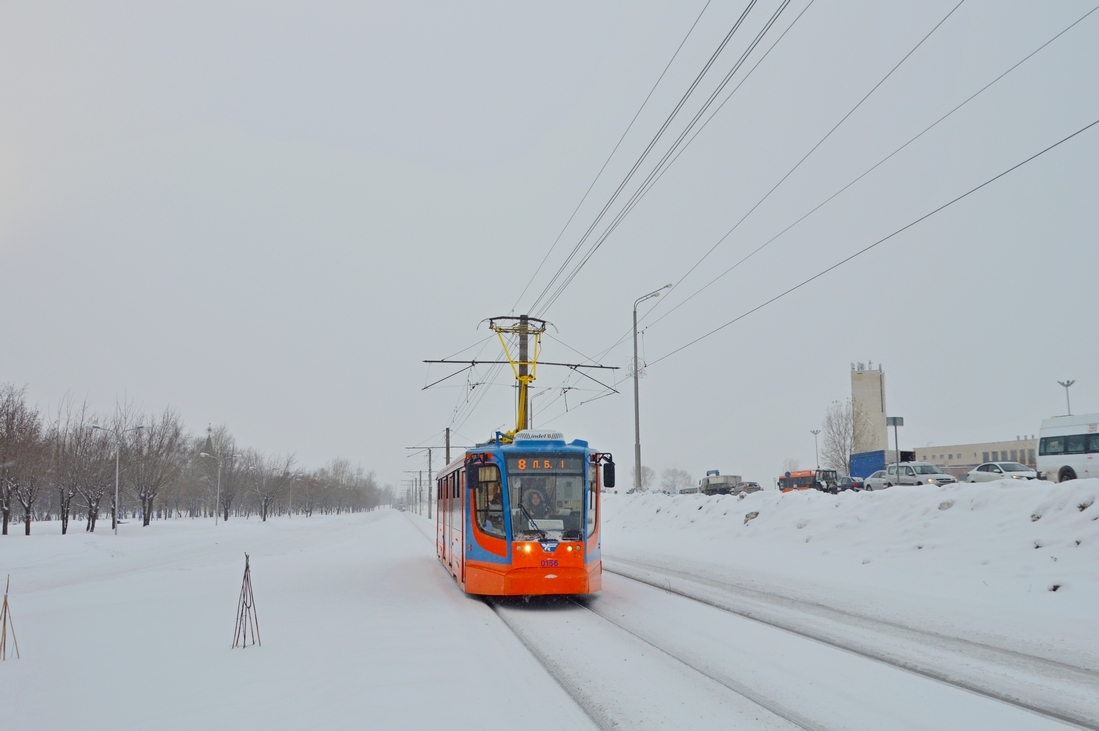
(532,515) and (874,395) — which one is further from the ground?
(874,395)

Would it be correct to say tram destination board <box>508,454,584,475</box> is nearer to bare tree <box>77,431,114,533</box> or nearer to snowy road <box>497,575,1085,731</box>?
snowy road <box>497,575,1085,731</box>

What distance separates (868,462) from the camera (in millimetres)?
57688

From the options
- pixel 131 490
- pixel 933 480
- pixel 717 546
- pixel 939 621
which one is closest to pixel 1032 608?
pixel 939 621

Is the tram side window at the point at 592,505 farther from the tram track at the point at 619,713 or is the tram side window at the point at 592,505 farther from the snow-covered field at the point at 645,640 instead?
the tram track at the point at 619,713

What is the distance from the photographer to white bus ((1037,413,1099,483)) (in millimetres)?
29391

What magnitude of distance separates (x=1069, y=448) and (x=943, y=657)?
27.1 metres

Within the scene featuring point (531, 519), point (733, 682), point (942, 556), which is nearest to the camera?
point (733, 682)

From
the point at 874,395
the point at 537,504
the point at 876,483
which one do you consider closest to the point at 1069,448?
the point at 876,483

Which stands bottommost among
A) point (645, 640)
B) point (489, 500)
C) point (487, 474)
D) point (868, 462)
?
point (645, 640)

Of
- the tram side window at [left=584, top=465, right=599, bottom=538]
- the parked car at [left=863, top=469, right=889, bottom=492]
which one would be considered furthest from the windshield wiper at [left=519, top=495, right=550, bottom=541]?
the parked car at [left=863, top=469, right=889, bottom=492]

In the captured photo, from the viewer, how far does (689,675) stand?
27.0 ft

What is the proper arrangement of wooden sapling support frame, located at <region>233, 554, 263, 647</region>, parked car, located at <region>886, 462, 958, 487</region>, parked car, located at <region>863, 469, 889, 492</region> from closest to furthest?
1. wooden sapling support frame, located at <region>233, 554, 263, 647</region>
2. parked car, located at <region>886, 462, 958, 487</region>
3. parked car, located at <region>863, 469, 889, 492</region>

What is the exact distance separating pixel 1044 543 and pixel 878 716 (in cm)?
997

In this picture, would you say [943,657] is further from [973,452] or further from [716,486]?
[973,452]
